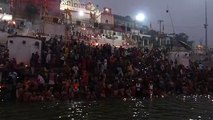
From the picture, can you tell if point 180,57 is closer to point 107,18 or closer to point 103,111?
point 107,18

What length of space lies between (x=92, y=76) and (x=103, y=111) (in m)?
8.65

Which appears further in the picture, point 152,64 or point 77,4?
point 77,4

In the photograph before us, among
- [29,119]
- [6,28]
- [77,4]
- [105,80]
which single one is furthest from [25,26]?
[29,119]

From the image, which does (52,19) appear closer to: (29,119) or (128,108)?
(128,108)

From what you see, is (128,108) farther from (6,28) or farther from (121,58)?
(6,28)

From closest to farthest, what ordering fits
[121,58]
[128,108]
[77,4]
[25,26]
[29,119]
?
[29,119]
[128,108]
[121,58]
[25,26]
[77,4]

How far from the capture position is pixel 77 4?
71.0 m

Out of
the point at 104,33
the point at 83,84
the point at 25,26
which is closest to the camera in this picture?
the point at 83,84

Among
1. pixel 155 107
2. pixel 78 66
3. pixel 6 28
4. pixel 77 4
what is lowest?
pixel 155 107

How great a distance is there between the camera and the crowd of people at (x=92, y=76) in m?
27.8

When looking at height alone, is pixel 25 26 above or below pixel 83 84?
above

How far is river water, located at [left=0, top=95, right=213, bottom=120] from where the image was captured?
2078 cm

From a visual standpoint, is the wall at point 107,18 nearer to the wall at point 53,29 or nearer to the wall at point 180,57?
the wall at point 180,57

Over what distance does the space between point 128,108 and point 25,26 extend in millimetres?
26389
